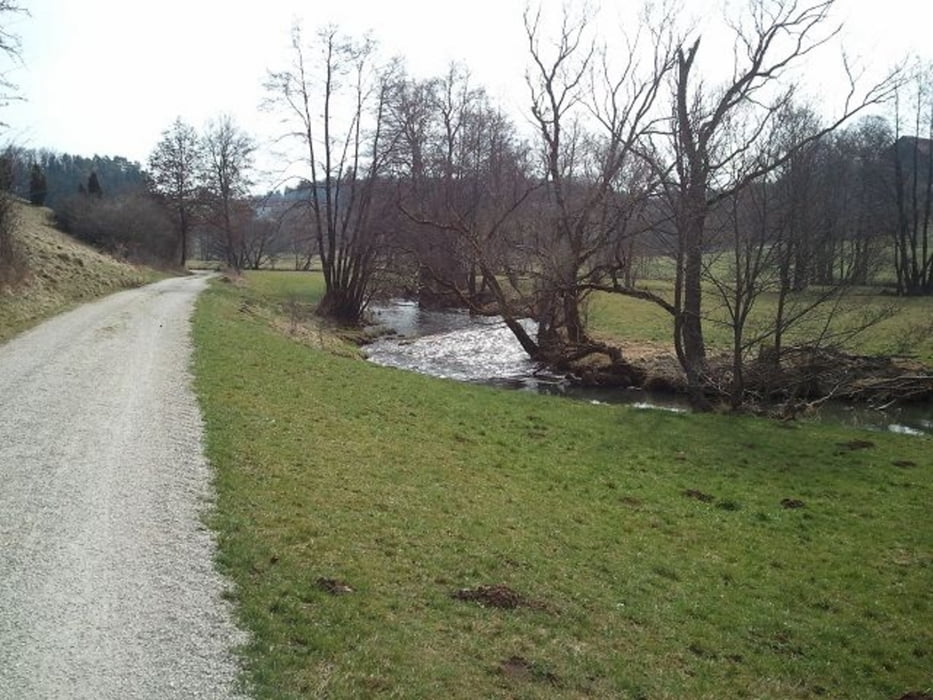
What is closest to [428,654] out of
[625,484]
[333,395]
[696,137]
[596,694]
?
[596,694]

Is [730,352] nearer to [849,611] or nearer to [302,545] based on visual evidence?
[849,611]

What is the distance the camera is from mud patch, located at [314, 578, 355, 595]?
6727mm

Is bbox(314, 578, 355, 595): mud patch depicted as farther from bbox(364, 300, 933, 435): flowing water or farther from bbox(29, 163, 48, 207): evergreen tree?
bbox(29, 163, 48, 207): evergreen tree

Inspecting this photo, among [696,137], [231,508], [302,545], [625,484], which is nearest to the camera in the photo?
[302,545]

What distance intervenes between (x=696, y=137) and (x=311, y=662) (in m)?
19.9

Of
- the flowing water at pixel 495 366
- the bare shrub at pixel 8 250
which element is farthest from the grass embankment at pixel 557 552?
the bare shrub at pixel 8 250

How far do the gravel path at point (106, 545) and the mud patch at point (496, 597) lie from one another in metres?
2.31

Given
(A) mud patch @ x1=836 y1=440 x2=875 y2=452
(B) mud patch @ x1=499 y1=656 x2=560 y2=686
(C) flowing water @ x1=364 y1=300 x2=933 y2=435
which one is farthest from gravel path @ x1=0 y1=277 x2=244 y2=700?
(C) flowing water @ x1=364 y1=300 x2=933 y2=435

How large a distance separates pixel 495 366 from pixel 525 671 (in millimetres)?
23420

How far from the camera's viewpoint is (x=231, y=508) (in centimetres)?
834

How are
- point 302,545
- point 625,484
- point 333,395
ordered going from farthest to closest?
point 333,395 < point 625,484 < point 302,545

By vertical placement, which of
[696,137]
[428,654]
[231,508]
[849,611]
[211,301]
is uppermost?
[696,137]

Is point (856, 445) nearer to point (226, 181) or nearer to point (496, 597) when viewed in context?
point (496, 597)

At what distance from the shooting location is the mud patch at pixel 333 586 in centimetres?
673
